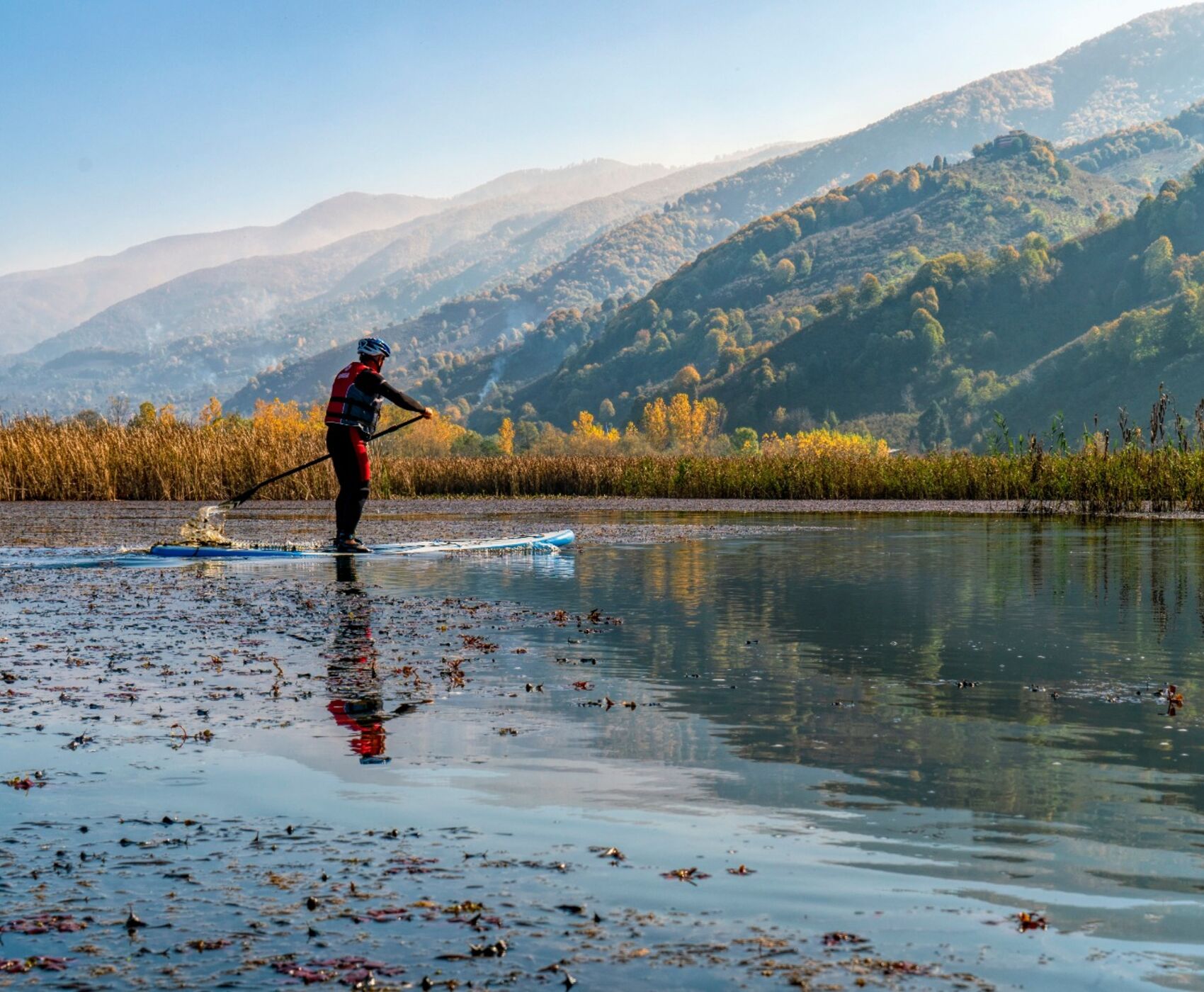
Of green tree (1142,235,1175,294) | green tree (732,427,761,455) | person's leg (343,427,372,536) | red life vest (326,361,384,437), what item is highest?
green tree (1142,235,1175,294)

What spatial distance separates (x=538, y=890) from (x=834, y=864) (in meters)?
1.17

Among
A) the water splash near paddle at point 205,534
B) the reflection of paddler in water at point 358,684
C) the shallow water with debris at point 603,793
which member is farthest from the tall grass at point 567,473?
the reflection of paddler in water at point 358,684

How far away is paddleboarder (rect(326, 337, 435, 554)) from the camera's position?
20141 mm

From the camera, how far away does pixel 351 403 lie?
20.2 meters

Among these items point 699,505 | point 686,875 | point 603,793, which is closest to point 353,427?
point 603,793

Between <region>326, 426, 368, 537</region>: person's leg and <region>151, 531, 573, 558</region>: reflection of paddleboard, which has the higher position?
<region>326, 426, 368, 537</region>: person's leg

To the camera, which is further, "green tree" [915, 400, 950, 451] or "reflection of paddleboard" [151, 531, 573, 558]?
"green tree" [915, 400, 950, 451]

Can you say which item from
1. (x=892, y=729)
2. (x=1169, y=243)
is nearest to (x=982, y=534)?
(x=892, y=729)

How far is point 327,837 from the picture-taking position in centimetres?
586

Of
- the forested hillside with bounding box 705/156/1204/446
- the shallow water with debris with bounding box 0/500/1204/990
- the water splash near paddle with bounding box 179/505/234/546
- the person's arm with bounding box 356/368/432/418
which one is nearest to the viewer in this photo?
the shallow water with debris with bounding box 0/500/1204/990

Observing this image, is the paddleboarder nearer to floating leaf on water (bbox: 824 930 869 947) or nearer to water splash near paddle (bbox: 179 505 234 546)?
water splash near paddle (bbox: 179 505 234 546)

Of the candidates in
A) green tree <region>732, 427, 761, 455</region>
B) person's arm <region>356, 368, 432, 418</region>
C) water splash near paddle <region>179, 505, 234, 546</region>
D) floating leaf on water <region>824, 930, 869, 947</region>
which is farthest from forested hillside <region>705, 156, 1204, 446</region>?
floating leaf on water <region>824, 930, 869, 947</region>

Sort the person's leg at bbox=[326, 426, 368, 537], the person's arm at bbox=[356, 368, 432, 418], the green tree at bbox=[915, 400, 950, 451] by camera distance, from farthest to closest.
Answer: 1. the green tree at bbox=[915, 400, 950, 451]
2. the person's leg at bbox=[326, 426, 368, 537]
3. the person's arm at bbox=[356, 368, 432, 418]

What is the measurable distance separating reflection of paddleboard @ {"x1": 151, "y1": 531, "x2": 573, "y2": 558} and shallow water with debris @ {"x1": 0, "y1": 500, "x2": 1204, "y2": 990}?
5.23 m
